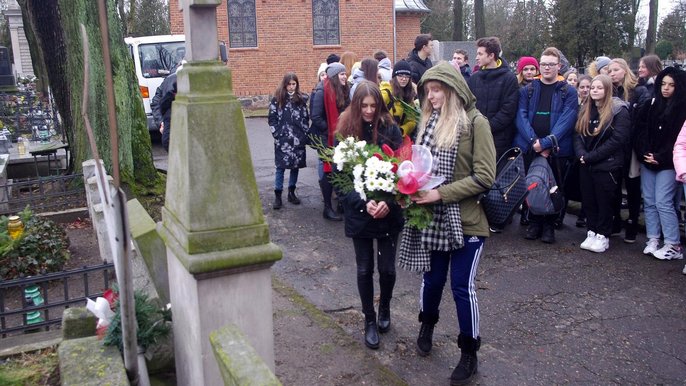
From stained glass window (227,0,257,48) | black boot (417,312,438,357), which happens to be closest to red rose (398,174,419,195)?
black boot (417,312,438,357)

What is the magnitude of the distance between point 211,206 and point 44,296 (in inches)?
77.7

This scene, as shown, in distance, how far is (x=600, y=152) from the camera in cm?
678

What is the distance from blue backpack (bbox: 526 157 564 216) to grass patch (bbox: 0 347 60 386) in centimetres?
514

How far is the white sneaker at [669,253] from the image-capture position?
655cm

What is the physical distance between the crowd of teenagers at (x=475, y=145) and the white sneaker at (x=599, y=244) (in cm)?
1

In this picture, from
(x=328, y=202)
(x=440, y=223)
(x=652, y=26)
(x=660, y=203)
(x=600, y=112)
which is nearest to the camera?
(x=440, y=223)

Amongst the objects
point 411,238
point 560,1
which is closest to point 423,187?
point 411,238

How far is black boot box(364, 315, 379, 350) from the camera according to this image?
15.1 feet

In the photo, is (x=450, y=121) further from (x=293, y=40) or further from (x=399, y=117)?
(x=293, y=40)

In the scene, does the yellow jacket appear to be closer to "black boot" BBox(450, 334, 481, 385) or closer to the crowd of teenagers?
the crowd of teenagers

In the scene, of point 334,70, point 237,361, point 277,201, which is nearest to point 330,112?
point 334,70

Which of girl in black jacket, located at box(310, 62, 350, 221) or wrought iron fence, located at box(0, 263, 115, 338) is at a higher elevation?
girl in black jacket, located at box(310, 62, 350, 221)

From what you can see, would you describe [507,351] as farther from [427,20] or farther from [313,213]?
[427,20]

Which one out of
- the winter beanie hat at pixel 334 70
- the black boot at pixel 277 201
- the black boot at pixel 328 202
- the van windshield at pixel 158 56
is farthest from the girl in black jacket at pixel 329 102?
the van windshield at pixel 158 56
